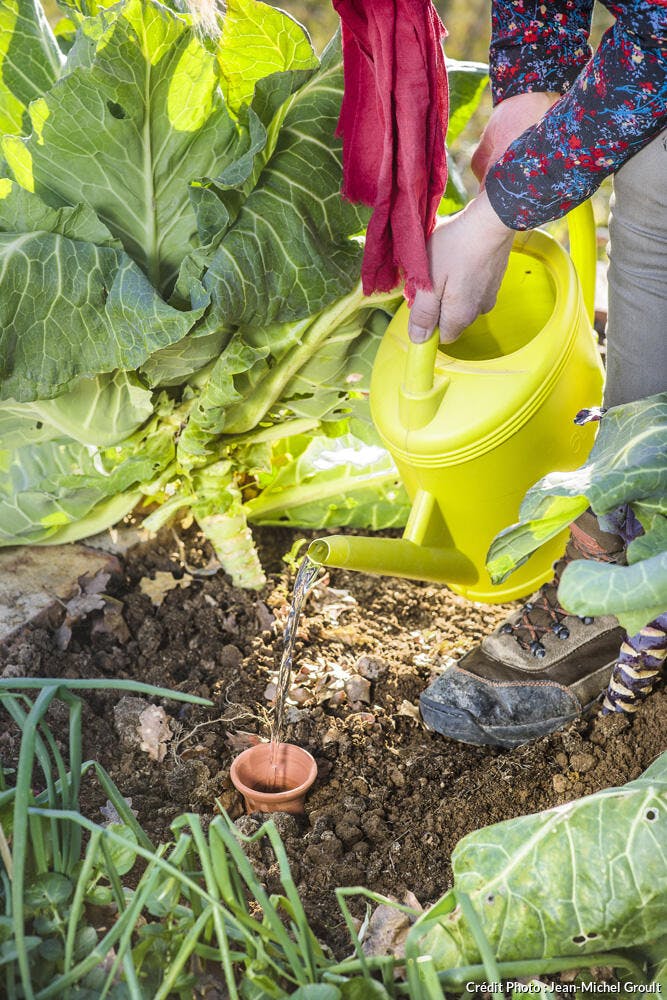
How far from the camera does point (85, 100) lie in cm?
169

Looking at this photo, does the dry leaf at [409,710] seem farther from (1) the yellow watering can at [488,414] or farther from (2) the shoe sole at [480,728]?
(1) the yellow watering can at [488,414]

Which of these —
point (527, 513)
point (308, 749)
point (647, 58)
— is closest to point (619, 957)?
point (527, 513)

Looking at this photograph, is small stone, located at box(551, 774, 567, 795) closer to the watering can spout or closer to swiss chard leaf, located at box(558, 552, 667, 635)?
the watering can spout

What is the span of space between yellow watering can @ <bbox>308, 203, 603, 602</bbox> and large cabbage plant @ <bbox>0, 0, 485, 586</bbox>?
0.24 metres

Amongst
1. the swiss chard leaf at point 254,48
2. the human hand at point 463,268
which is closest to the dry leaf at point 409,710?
the human hand at point 463,268

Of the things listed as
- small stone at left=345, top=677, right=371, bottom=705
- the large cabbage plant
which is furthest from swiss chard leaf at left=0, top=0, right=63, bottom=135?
small stone at left=345, top=677, right=371, bottom=705

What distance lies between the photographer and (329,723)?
6.06 feet

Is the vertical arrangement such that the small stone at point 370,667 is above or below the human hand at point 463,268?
below

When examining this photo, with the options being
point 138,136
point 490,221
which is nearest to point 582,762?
point 490,221

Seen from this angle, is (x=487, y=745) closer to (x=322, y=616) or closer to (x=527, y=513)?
(x=322, y=616)

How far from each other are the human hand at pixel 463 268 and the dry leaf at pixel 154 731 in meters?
0.84

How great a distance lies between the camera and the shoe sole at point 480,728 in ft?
5.76

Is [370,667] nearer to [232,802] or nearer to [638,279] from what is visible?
[232,802]

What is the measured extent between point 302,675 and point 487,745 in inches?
16.0
